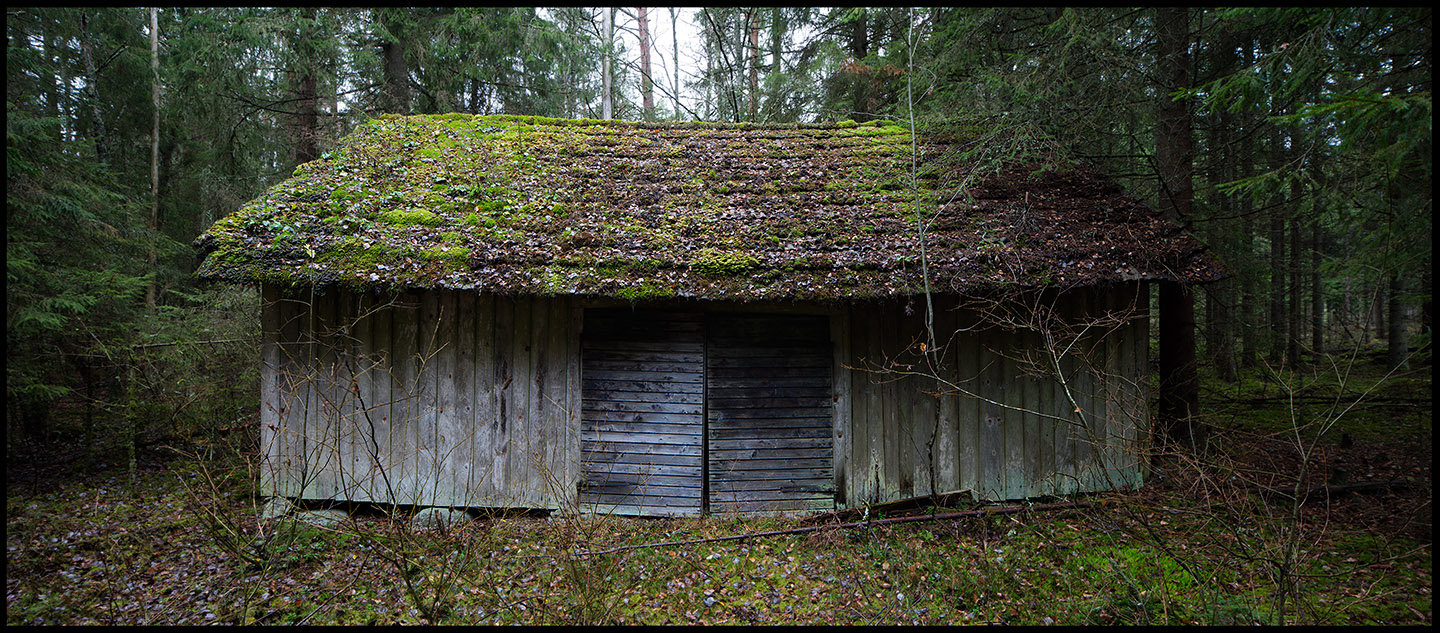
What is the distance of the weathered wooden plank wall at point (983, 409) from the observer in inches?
203

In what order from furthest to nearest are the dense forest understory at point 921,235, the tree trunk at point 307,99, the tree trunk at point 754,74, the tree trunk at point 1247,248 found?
the tree trunk at point 754,74, the tree trunk at point 307,99, the tree trunk at point 1247,248, the dense forest understory at point 921,235

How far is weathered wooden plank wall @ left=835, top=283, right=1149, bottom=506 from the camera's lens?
515 centimetres

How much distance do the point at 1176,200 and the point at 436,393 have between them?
309 inches

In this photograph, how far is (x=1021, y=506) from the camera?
4984mm

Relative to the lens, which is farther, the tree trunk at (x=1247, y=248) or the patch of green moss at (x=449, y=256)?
the tree trunk at (x=1247, y=248)

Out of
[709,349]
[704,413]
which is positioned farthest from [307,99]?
[704,413]

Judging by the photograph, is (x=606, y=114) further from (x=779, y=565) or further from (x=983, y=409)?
(x=779, y=565)

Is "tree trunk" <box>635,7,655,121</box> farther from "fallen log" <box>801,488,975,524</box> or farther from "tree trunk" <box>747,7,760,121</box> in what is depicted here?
"fallen log" <box>801,488,975,524</box>

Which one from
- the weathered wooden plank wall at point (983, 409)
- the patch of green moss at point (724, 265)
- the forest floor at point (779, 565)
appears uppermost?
the patch of green moss at point (724, 265)

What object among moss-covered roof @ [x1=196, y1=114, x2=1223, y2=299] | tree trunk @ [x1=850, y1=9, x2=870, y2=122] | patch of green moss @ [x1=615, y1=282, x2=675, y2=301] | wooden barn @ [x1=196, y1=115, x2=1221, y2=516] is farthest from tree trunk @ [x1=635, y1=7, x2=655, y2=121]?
patch of green moss @ [x1=615, y1=282, x2=675, y2=301]

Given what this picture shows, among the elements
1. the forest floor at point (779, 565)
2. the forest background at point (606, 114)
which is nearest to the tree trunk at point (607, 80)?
the forest background at point (606, 114)

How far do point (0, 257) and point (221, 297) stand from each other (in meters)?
3.11

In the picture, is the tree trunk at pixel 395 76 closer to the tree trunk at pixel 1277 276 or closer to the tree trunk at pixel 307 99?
the tree trunk at pixel 307 99

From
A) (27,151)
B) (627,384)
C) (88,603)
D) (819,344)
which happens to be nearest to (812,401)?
(819,344)
